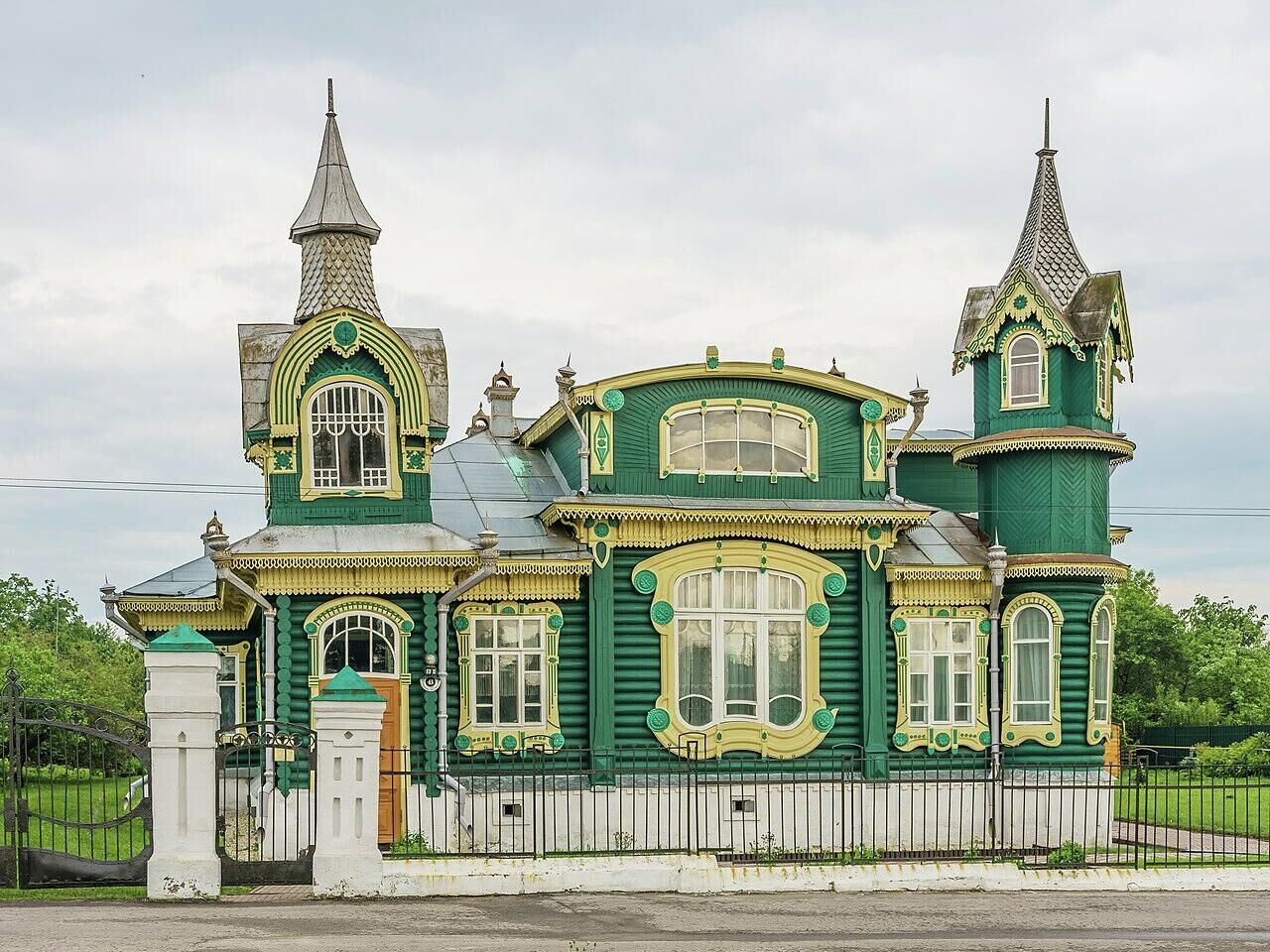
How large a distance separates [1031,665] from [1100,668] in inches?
43.6

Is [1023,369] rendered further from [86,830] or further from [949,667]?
[86,830]

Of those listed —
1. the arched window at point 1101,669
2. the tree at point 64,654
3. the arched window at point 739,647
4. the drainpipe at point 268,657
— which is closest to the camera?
the drainpipe at point 268,657

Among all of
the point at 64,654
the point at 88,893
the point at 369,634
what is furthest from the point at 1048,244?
the point at 64,654

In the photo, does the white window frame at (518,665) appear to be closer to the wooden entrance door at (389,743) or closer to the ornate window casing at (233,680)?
the wooden entrance door at (389,743)

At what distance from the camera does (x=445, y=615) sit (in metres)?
22.0

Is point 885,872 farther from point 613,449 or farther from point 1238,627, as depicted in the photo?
point 1238,627

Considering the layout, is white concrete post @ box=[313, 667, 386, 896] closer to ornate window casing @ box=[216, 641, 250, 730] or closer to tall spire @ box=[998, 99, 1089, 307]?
ornate window casing @ box=[216, 641, 250, 730]

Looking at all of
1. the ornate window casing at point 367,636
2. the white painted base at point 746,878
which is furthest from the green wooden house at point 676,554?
the white painted base at point 746,878

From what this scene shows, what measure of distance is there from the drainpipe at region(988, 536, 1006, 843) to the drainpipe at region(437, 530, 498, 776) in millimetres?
7408

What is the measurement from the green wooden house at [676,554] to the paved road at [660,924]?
527 centimetres

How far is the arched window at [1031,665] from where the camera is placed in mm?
24375

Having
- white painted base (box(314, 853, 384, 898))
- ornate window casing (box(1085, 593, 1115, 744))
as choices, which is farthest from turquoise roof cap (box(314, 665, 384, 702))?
ornate window casing (box(1085, 593, 1115, 744))

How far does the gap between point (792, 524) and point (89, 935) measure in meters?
11.9

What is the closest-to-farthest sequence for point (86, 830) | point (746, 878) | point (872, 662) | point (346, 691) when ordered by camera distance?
point (346, 691), point (746, 878), point (86, 830), point (872, 662)
